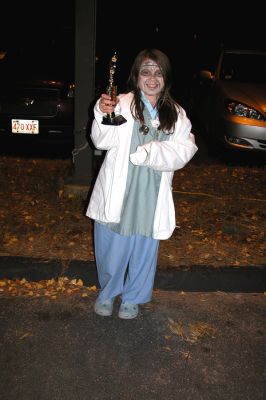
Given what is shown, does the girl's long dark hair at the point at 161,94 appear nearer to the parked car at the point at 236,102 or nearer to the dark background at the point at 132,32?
the parked car at the point at 236,102

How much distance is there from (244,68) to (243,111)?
1.51 m

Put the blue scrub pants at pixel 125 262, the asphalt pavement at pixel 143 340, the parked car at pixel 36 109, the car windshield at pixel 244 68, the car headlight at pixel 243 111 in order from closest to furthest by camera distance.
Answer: the asphalt pavement at pixel 143 340, the blue scrub pants at pixel 125 262, the parked car at pixel 36 109, the car headlight at pixel 243 111, the car windshield at pixel 244 68

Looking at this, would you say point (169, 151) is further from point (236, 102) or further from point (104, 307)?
point (236, 102)

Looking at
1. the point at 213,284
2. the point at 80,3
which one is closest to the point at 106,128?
the point at 213,284

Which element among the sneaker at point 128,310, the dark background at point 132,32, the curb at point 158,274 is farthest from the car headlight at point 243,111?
the sneaker at point 128,310

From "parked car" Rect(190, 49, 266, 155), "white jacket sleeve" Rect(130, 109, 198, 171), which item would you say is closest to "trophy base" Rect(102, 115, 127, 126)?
"white jacket sleeve" Rect(130, 109, 198, 171)

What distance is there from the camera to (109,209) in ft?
8.96

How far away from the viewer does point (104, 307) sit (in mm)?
3105

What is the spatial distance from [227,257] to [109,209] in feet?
5.18

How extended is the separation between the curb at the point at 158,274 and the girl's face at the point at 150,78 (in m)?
1.58

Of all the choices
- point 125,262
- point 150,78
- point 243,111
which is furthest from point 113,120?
point 243,111

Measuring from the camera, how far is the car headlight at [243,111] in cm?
636

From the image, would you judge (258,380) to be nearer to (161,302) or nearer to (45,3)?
(161,302)

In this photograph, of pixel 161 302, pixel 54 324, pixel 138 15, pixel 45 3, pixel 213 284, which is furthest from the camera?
pixel 138 15
